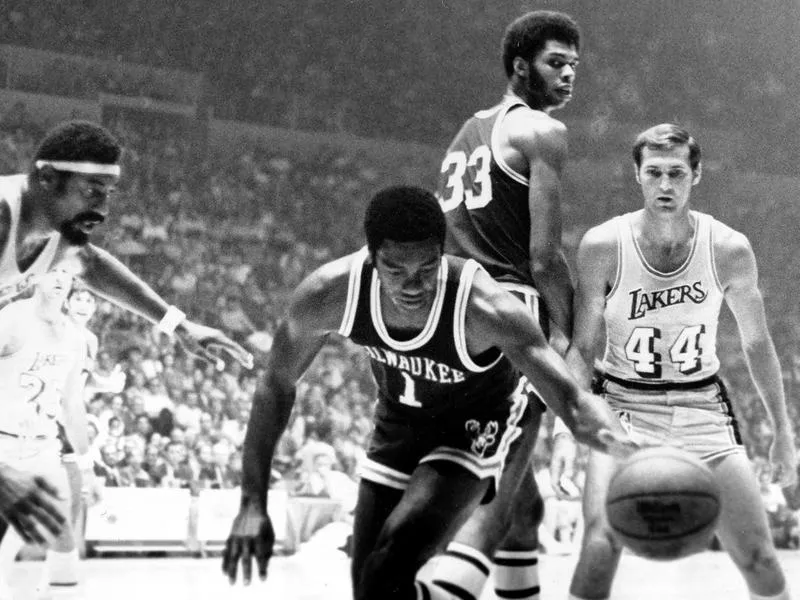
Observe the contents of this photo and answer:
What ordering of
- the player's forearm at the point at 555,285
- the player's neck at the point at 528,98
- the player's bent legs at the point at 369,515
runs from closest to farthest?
the player's bent legs at the point at 369,515, the player's forearm at the point at 555,285, the player's neck at the point at 528,98

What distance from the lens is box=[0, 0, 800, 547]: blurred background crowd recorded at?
10.9 metres

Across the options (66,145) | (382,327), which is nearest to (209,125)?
(66,145)

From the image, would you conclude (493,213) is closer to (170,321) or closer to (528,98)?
(528,98)

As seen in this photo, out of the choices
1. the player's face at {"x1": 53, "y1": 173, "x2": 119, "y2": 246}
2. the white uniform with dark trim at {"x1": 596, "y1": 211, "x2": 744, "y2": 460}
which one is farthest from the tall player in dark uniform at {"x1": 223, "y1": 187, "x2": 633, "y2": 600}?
the player's face at {"x1": 53, "y1": 173, "x2": 119, "y2": 246}

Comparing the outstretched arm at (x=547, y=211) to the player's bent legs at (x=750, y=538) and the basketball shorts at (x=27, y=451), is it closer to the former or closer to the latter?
the player's bent legs at (x=750, y=538)

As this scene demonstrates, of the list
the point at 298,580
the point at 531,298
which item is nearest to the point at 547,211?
the point at 531,298

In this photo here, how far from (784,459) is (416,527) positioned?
1615 millimetres

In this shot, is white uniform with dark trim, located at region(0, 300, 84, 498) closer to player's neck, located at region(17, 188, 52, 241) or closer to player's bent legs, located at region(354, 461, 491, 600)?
player's neck, located at region(17, 188, 52, 241)

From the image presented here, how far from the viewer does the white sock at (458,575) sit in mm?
3008

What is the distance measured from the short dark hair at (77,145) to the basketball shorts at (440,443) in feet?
4.96

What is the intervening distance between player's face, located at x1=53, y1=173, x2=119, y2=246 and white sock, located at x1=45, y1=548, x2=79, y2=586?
2.74 metres

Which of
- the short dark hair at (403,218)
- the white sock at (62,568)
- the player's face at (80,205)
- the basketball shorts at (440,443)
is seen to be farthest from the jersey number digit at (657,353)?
the white sock at (62,568)

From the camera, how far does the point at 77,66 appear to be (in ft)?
47.8

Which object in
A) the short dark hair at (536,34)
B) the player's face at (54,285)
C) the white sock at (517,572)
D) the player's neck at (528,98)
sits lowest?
the white sock at (517,572)
